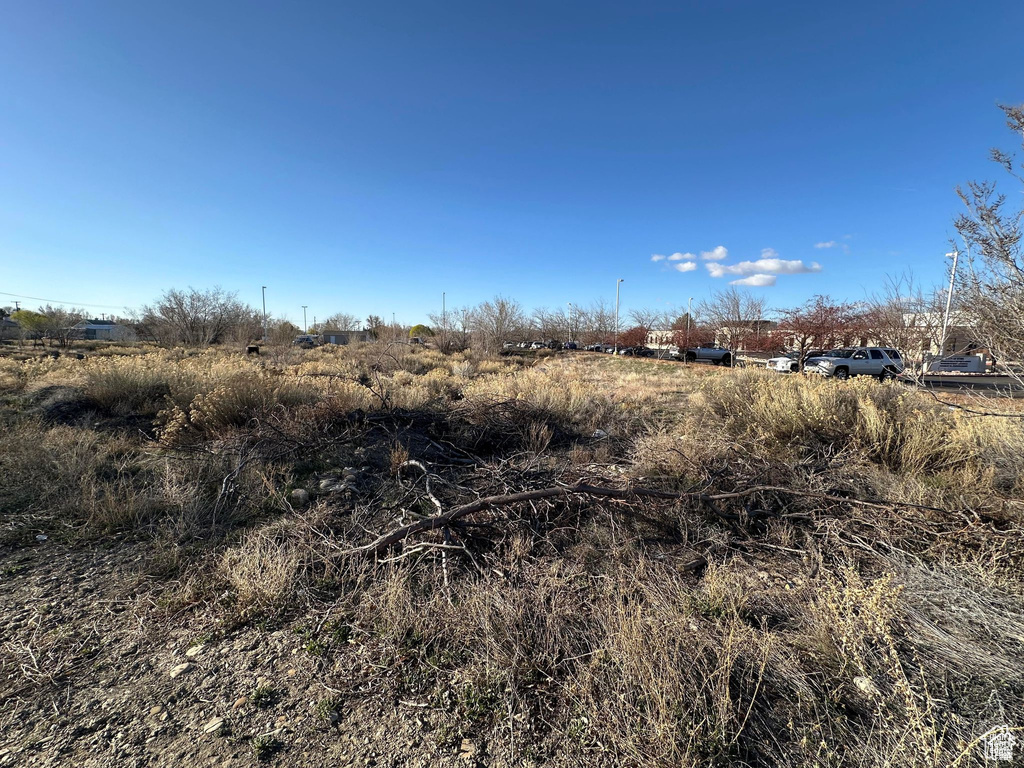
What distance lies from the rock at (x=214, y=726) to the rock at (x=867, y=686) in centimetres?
273

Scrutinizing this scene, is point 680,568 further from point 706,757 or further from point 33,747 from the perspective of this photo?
point 33,747

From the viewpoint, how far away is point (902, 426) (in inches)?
181

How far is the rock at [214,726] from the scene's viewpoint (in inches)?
66.1

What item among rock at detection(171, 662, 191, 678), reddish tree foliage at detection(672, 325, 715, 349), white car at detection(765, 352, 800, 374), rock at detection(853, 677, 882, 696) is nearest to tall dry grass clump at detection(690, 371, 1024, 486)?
rock at detection(853, 677, 882, 696)

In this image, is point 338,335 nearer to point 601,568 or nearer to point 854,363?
point 854,363

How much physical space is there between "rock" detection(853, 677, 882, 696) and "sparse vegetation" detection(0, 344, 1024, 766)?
0.03 feet

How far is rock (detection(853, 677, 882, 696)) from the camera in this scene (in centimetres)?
171

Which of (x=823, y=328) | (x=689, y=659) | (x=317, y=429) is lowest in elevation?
(x=689, y=659)

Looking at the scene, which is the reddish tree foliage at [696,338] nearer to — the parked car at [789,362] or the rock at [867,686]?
the parked car at [789,362]

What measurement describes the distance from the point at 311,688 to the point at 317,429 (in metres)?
4.01

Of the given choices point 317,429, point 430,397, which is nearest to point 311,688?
point 317,429

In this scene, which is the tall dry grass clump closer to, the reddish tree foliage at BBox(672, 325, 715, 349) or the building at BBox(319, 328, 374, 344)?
the reddish tree foliage at BBox(672, 325, 715, 349)

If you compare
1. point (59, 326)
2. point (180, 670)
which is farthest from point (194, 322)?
point (180, 670)

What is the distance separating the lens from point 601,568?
2.84 m
